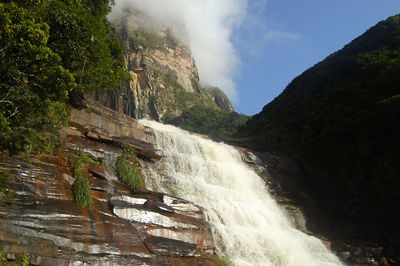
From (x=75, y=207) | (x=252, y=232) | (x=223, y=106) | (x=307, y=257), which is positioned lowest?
(x=307, y=257)

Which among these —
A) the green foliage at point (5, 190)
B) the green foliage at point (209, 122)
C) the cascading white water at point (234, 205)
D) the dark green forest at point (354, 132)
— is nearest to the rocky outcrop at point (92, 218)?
the green foliage at point (5, 190)

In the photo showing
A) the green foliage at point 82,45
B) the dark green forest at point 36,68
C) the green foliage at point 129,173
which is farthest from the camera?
the green foliage at point 129,173

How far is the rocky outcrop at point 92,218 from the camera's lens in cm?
897

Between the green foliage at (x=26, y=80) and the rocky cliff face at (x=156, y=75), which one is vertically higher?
the rocky cliff face at (x=156, y=75)

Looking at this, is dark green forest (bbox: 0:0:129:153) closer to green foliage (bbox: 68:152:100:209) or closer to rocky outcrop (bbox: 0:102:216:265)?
rocky outcrop (bbox: 0:102:216:265)

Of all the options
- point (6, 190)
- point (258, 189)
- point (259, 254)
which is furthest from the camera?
point (258, 189)

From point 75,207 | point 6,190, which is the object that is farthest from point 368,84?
point 6,190

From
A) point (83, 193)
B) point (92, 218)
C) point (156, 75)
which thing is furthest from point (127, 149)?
point (156, 75)

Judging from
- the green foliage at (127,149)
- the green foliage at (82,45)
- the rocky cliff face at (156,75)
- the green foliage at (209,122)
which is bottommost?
the green foliage at (127,149)

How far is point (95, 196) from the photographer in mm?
12094

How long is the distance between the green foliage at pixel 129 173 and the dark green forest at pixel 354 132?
1606 cm

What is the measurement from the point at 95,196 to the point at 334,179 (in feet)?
64.5

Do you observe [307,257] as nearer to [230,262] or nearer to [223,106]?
[230,262]

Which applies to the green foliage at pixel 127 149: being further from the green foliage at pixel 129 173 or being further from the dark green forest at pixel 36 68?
the dark green forest at pixel 36 68
